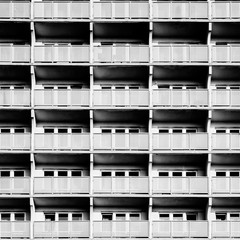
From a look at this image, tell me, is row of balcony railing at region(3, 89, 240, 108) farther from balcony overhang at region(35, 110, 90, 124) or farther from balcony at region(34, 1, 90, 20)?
balcony at region(34, 1, 90, 20)

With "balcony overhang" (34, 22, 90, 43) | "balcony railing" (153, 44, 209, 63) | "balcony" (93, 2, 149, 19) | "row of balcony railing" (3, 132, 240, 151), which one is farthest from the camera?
"balcony overhang" (34, 22, 90, 43)

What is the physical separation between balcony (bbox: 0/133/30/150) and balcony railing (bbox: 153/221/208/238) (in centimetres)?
779

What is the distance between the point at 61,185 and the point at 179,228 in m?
6.38

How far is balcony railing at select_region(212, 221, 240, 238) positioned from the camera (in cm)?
4390

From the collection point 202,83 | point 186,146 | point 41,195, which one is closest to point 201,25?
point 202,83

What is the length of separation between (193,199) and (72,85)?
29.5 feet

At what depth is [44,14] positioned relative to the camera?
45781mm

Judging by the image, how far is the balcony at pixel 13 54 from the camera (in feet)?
149

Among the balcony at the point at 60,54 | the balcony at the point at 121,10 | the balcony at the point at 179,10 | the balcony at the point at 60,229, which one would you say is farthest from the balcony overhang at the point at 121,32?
the balcony at the point at 60,229

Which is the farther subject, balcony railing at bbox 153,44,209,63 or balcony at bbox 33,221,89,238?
balcony railing at bbox 153,44,209,63

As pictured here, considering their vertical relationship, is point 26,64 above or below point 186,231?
above

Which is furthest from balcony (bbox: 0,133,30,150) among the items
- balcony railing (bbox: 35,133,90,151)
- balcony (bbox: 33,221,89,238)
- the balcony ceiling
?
balcony (bbox: 33,221,89,238)

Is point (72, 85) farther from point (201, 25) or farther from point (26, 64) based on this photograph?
point (201, 25)

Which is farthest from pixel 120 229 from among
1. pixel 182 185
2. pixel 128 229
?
pixel 182 185
